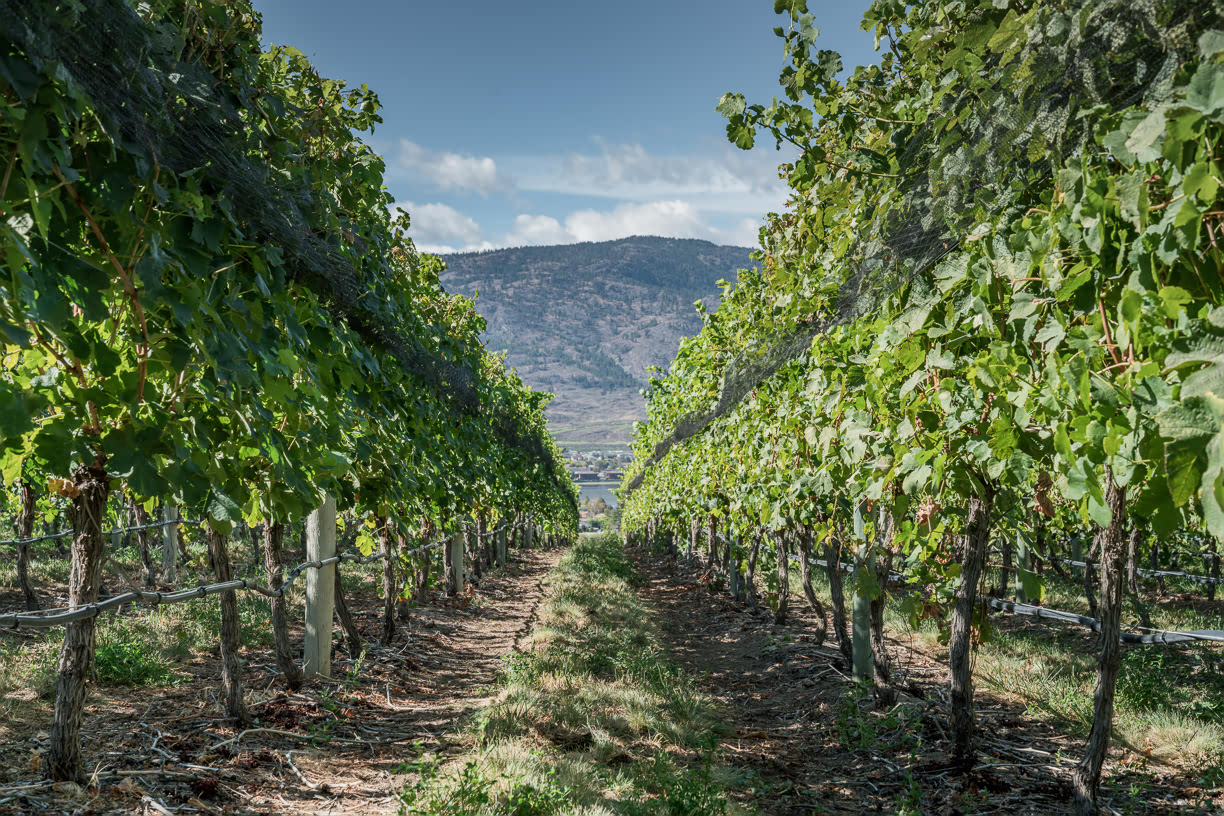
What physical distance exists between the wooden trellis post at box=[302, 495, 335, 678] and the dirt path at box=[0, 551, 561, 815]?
0.21 m

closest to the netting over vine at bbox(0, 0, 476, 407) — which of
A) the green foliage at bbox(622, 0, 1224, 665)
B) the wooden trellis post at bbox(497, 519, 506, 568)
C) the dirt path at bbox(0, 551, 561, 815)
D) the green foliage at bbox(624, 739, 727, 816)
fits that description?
the green foliage at bbox(622, 0, 1224, 665)

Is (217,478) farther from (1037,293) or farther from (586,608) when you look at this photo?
(586,608)

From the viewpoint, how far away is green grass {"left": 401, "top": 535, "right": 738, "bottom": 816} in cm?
312

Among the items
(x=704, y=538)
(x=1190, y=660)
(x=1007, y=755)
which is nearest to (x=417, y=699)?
(x=1007, y=755)

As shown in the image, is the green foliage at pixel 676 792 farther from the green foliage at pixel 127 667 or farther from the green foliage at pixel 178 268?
the green foliage at pixel 127 667

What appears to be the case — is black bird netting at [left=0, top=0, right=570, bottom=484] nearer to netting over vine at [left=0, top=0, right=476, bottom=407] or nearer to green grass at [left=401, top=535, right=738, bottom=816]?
netting over vine at [left=0, top=0, right=476, bottom=407]

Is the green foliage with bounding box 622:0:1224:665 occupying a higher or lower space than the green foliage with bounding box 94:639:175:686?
higher

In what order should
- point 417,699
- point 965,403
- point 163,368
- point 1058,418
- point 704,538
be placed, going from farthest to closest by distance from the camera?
1. point 704,538
2. point 417,699
3. point 965,403
4. point 163,368
5. point 1058,418

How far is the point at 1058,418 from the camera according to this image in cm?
184

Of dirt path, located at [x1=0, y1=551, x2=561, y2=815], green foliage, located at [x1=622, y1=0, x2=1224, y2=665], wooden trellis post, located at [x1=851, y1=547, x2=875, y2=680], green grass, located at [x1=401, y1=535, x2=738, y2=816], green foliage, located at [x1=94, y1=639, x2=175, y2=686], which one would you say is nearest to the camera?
green foliage, located at [x1=622, y1=0, x2=1224, y2=665]

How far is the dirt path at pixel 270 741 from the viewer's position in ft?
9.84

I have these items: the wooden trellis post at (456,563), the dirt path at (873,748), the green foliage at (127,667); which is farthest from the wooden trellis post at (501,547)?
the green foliage at (127,667)

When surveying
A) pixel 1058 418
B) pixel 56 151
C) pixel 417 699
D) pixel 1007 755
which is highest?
pixel 56 151

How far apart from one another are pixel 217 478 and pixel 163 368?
1.31ft
